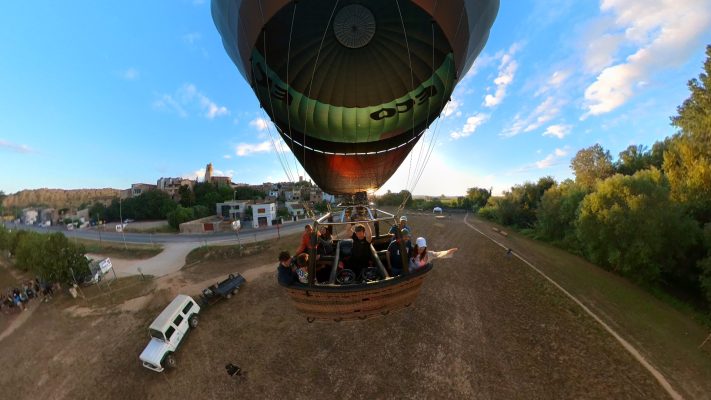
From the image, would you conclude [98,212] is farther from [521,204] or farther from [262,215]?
[521,204]

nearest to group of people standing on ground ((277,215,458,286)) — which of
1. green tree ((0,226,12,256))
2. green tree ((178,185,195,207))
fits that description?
green tree ((0,226,12,256))

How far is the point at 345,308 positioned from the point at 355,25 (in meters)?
6.74

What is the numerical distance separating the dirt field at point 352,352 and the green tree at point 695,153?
41.0ft

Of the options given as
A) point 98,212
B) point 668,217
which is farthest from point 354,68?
point 98,212

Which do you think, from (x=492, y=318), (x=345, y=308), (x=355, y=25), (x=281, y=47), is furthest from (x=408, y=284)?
(x=492, y=318)

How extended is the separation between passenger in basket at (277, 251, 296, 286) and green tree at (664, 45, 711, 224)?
1045 inches

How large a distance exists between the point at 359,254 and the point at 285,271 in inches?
63.3

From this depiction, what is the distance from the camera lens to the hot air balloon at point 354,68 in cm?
541

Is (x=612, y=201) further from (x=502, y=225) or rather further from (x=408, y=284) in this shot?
(x=502, y=225)

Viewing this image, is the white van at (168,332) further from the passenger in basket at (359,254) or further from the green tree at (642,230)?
the green tree at (642,230)

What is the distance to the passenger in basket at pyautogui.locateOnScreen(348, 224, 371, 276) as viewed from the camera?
5.76 meters

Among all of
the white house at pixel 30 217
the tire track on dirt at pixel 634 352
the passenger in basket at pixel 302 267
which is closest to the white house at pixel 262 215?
the tire track on dirt at pixel 634 352

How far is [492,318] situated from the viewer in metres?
13.4

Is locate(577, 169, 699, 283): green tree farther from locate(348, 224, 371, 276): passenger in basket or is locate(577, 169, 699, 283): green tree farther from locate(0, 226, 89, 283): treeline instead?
locate(0, 226, 89, 283): treeline
